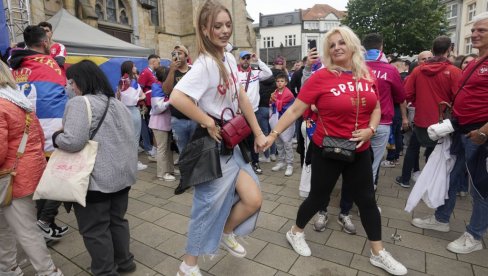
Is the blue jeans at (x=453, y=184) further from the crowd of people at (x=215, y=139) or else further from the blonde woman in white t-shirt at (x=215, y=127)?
the blonde woman in white t-shirt at (x=215, y=127)

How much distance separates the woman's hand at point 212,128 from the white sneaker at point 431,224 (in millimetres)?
2747

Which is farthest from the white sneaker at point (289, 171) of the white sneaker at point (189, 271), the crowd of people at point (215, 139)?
the white sneaker at point (189, 271)

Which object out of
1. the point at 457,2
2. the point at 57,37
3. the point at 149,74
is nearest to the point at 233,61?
the point at 149,74

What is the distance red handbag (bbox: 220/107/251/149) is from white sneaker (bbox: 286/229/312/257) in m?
1.37

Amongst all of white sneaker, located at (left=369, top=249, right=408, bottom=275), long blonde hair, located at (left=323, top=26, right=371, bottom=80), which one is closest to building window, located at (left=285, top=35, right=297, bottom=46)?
long blonde hair, located at (left=323, top=26, right=371, bottom=80)

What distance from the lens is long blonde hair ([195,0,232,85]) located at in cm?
193

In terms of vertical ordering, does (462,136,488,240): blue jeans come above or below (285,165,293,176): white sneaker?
above

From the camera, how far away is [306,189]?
3.81 metres

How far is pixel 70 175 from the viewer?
2.12 meters

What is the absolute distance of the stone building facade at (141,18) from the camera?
12.3 metres

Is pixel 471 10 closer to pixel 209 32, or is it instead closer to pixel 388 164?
pixel 388 164

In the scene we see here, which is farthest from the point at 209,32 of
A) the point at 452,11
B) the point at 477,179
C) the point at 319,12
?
the point at 319,12

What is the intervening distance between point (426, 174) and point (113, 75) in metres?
7.38

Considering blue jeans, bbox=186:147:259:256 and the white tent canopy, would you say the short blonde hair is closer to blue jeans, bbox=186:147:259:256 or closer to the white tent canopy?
blue jeans, bbox=186:147:259:256
